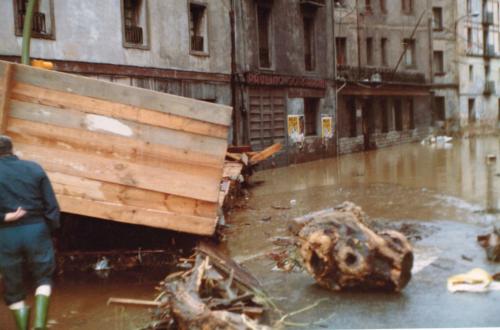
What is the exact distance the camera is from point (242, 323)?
13.4ft

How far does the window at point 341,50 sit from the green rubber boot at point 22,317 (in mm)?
14689

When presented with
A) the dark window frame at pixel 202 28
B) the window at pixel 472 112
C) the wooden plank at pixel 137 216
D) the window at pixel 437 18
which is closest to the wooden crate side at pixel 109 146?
the wooden plank at pixel 137 216

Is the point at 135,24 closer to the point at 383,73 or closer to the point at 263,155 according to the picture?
the point at 263,155

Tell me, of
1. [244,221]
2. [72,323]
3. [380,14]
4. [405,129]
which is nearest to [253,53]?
[244,221]

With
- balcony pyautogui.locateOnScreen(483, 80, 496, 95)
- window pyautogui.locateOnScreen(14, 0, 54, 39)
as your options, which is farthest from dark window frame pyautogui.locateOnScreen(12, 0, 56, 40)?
balcony pyautogui.locateOnScreen(483, 80, 496, 95)

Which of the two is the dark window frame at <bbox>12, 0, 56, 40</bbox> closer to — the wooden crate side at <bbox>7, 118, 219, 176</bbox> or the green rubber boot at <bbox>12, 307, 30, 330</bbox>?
the wooden crate side at <bbox>7, 118, 219, 176</bbox>

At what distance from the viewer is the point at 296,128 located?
15594mm

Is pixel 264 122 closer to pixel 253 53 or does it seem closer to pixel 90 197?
pixel 253 53

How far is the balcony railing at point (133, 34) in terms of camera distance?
12.3 metres

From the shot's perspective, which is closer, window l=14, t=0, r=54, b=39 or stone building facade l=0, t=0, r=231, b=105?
window l=14, t=0, r=54, b=39

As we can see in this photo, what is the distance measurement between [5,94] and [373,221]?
4987mm

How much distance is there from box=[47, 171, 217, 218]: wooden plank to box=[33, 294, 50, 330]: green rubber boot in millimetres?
1511

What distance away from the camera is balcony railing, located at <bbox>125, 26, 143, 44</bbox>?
40.5 feet

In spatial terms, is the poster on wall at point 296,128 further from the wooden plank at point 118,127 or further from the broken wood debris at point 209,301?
the broken wood debris at point 209,301
